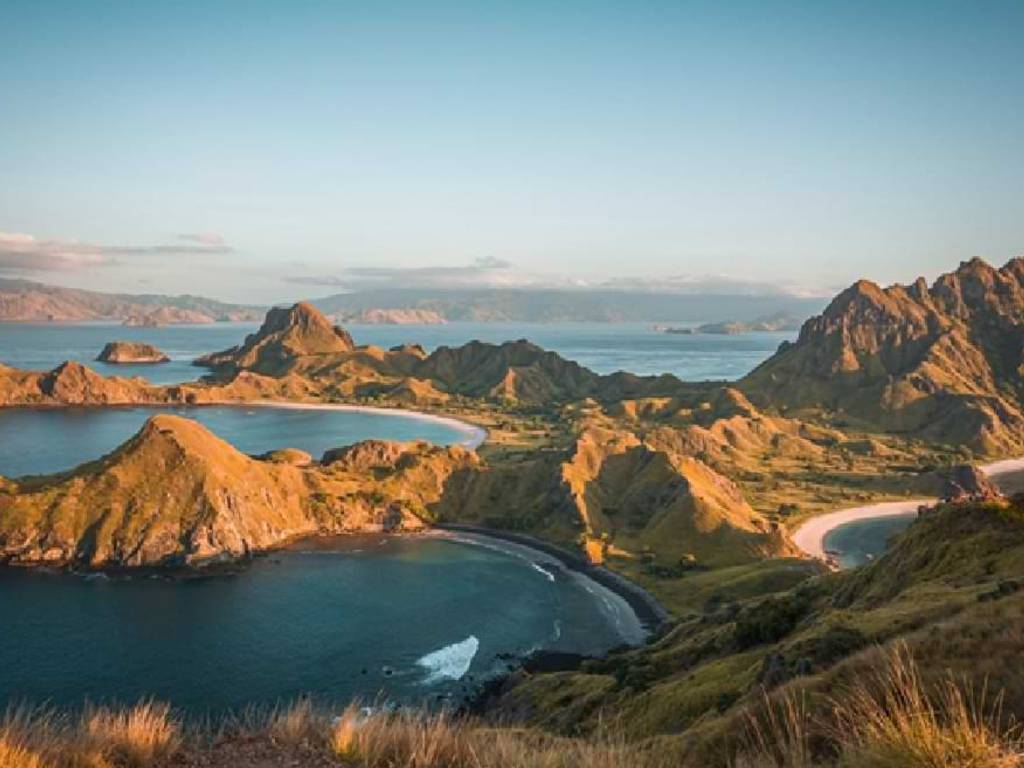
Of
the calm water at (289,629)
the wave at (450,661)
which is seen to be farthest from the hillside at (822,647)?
the calm water at (289,629)

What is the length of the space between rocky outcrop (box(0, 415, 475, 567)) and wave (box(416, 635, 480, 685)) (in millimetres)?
51326

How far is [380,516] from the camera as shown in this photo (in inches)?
6038

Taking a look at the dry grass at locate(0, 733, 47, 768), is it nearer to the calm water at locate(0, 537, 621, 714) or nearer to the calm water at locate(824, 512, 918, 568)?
the calm water at locate(0, 537, 621, 714)

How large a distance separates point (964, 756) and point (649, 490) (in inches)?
5947

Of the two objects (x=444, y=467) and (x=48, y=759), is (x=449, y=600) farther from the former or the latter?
(x=48, y=759)

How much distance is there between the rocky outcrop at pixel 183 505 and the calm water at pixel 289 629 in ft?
26.9

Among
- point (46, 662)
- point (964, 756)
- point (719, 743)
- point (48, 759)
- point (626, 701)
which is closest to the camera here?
point (964, 756)

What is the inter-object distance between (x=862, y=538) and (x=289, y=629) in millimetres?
117971

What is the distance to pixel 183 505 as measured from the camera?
132625 mm

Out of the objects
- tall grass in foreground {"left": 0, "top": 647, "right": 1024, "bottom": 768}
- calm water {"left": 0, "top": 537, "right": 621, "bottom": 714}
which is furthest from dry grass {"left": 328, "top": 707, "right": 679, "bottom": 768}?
calm water {"left": 0, "top": 537, "right": 621, "bottom": 714}

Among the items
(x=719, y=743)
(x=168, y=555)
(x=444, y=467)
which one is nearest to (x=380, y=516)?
(x=444, y=467)

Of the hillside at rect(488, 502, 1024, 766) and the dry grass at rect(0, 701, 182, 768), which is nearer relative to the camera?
the dry grass at rect(0, 701, 182, 768)

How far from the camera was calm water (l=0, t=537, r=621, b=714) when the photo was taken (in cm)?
8350

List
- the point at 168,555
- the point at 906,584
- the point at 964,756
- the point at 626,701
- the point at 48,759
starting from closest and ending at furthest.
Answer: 1. the point at 964,756
2. the point at 48,759
3. the point at 906,584
4. the point at 626,701
5. the point at 168,555
